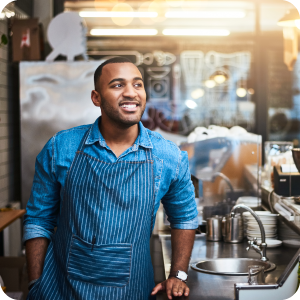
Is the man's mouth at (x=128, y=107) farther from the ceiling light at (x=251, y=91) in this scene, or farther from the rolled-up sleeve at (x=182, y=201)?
the ceiling light at (x=251, y=91)

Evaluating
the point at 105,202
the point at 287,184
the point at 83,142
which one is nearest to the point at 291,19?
the point at 287,184

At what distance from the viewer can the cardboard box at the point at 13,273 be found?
332 cm

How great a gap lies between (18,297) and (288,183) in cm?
→ 179

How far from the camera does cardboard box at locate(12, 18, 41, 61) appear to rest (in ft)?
14.1

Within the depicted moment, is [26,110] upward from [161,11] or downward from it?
downward

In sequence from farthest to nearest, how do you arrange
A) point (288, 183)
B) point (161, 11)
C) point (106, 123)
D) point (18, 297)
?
point (161, 11), point (18, 297), point (288, 183), point (106, 123)

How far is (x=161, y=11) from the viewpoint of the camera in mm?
5258

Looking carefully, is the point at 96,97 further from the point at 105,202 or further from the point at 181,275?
the point at 181,275

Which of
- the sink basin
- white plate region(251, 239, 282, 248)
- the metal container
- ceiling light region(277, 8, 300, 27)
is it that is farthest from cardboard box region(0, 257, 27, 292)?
ceiling light region(277, 8, 300, 27)

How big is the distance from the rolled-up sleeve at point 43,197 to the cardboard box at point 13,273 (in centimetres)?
187

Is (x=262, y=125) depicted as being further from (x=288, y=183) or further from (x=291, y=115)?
(x=288, y=183)

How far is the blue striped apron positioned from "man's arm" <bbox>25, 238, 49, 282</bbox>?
32 millimetres

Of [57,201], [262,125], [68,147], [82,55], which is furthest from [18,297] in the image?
[262,125]

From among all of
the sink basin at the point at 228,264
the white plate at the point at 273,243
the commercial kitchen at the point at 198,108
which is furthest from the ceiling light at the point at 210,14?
the sink basin at the point at 228,264
